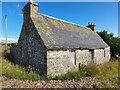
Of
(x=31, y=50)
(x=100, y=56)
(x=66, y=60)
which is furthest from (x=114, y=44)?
(x=31, y=50)

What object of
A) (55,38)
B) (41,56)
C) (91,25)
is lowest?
(41,56)

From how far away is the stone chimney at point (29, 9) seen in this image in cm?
1266

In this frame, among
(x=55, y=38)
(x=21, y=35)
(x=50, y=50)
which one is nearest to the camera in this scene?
(x=50, y=50)

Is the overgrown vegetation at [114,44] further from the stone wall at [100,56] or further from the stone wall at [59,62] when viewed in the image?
the stone wall at [59,62]

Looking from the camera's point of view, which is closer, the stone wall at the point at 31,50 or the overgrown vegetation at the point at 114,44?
the stone wall at the point at 31,50

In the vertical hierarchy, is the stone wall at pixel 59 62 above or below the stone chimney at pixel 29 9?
below

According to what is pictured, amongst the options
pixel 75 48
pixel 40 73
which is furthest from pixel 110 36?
pixel 40 73

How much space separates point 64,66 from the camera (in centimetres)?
1202

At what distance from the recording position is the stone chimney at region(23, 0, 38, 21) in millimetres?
12656

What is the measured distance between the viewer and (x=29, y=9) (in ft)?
41.8

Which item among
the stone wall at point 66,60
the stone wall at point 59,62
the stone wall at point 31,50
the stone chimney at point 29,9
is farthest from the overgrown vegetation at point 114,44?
the stone wall at point 31,50

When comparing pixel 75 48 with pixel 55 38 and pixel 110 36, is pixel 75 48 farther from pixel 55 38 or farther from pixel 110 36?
pixel 110 36

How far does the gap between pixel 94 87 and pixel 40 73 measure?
4966mm

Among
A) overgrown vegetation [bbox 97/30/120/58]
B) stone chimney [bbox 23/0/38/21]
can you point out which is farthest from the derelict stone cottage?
overgrown vegetation [bbox 97/30/120/58]
